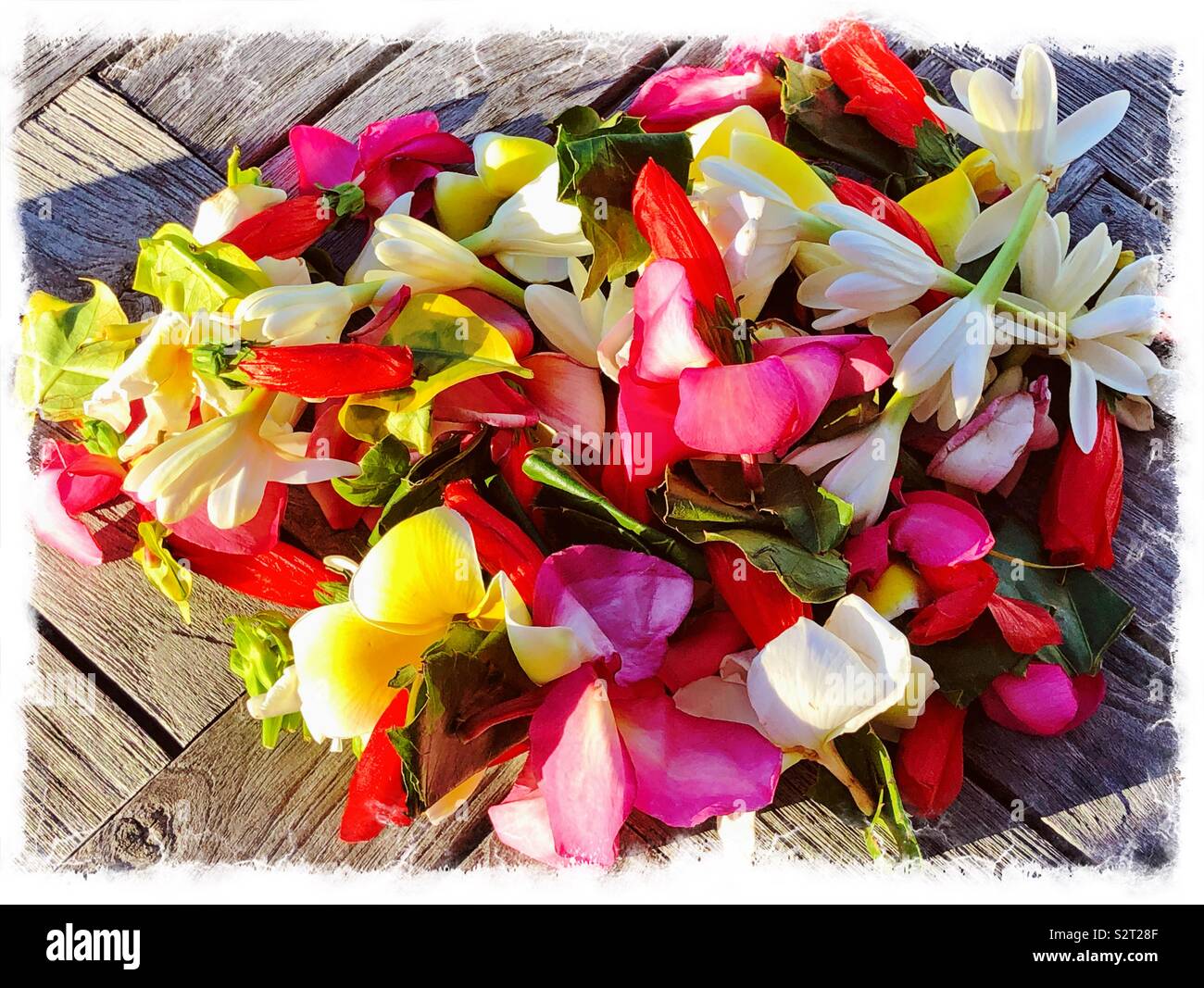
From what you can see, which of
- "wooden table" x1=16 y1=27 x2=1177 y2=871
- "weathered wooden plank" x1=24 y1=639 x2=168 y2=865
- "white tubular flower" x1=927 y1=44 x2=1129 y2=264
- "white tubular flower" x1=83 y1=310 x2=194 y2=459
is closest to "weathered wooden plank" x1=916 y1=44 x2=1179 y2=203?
"wooden table" x1=16 y1=27 x2=1177 y2=871

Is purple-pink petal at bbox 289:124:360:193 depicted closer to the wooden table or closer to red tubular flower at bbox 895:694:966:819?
the wooden table

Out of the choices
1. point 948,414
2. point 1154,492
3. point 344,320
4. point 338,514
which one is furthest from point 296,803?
point 1154,492

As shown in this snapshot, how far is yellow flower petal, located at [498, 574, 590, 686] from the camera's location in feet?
1.33

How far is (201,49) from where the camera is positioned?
0.61 m

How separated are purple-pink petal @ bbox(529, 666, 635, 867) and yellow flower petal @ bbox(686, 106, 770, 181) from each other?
0.85 ft

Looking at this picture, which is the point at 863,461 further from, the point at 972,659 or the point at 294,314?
the point at 294,314

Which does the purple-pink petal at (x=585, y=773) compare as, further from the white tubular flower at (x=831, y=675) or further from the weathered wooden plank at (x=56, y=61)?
the weathered wooden plank at (x=56, y=61)

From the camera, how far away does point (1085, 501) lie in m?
0.51

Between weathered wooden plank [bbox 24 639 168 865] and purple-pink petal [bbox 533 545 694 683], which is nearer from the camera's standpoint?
purple-pink petal [bbox 533 545 694 683]

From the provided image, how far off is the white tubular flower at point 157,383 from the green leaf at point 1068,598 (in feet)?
1.29

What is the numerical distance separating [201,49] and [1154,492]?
2.00ft

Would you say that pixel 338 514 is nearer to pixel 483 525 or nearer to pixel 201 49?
pixel 483 525

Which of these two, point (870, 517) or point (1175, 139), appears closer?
point (870, 517)

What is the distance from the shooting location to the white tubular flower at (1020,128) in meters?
0.48
